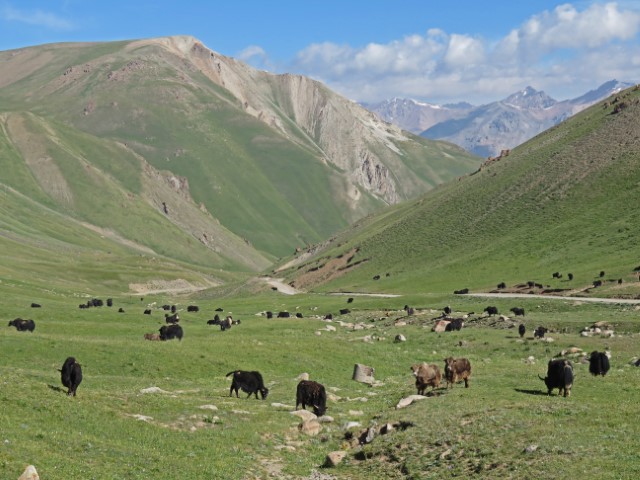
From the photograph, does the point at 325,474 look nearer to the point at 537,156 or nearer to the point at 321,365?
the point at 321,365

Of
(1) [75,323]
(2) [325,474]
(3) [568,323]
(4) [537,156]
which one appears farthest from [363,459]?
(4) [537,156]

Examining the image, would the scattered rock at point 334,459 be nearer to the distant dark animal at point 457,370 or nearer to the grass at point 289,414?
the grass at point 289,414

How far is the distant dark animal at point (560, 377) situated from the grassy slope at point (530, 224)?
61.8m

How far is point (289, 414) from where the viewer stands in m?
31.6

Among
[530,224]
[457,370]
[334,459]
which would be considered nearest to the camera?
[334,459]

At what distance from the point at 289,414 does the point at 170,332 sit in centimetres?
2554

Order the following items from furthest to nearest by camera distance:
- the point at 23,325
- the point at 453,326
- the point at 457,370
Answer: the point at 453,326 → the point at 23,325 → the point at 457,370

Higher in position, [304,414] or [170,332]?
[170,332]

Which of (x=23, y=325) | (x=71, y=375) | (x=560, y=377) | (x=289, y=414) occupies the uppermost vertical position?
(x=560, y=377)

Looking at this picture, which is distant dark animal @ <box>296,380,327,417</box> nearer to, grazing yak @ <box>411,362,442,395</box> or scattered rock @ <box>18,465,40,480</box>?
grazing yak @ <box>411,362,442,395</box>

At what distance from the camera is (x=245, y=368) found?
4500 cm

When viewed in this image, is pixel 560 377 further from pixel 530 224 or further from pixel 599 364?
pixel 530 224

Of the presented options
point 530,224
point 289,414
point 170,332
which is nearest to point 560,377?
point 289,414

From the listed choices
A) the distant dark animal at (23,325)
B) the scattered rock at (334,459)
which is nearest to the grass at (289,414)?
the scattered rock at (334,459)
